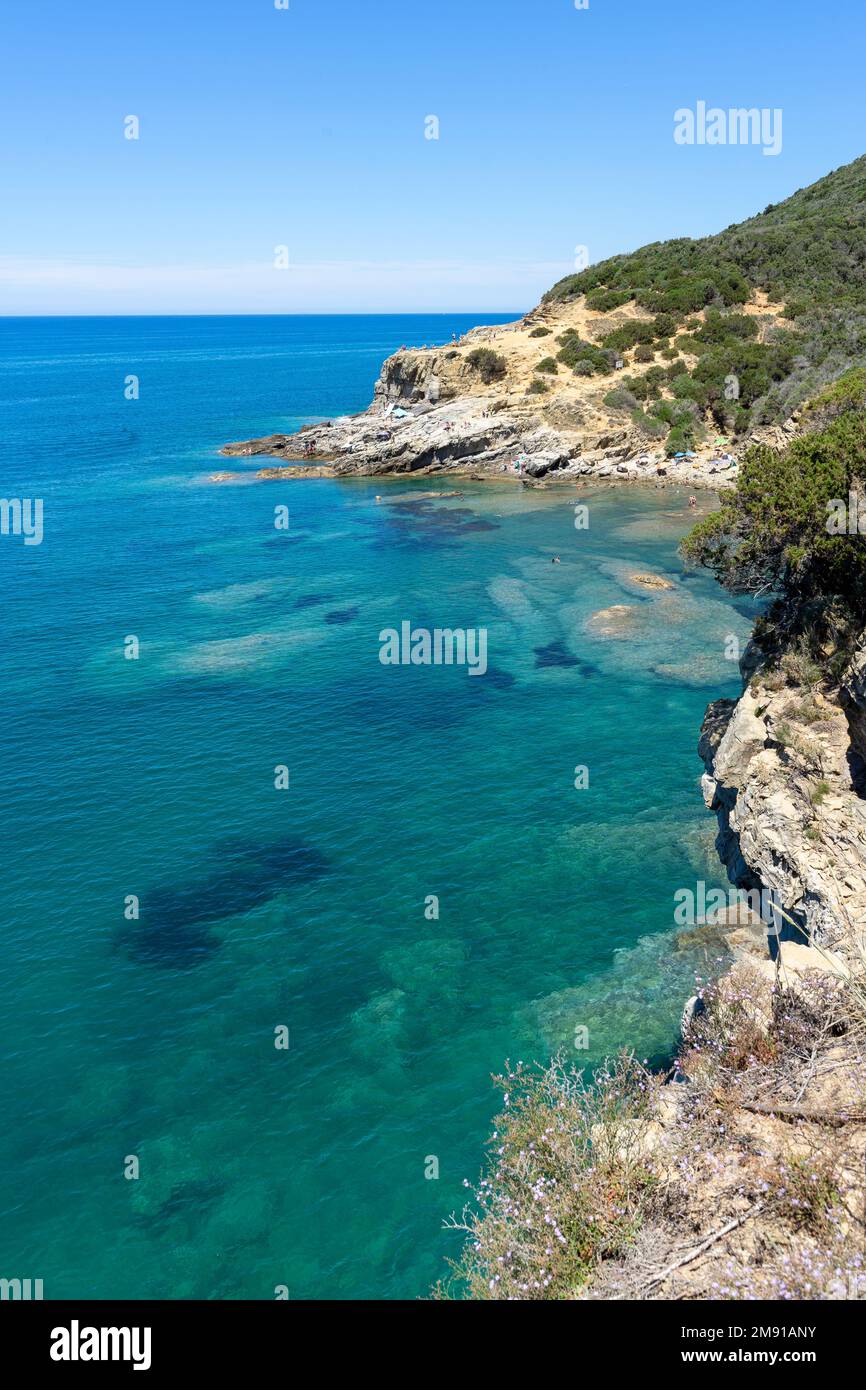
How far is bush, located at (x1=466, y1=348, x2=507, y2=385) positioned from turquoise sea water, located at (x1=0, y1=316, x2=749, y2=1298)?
48.1m

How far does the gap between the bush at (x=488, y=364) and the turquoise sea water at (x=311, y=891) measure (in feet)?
158

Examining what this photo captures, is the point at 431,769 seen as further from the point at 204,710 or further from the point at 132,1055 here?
the point at 132,1055

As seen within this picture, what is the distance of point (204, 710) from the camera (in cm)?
4366

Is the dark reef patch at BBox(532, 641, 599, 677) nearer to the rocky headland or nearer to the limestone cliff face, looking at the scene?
the limestone cliff face

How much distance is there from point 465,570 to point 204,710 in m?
27.9

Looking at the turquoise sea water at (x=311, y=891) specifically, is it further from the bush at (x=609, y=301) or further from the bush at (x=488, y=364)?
the bush at (x=609, y=301)

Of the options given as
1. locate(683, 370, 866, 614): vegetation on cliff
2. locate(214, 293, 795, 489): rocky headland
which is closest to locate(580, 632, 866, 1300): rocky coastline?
locate(683, 370, 866, 614): vegetation on cliff

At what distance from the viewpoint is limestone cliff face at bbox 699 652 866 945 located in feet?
65.9

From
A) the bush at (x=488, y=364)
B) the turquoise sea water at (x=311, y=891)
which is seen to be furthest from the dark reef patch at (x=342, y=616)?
the bush at (x=488, y=364)

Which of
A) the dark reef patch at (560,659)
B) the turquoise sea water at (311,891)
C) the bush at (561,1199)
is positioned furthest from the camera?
the dark reef patch at (560,659)

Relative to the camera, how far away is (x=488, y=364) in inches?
4028

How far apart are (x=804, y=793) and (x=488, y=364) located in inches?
3611

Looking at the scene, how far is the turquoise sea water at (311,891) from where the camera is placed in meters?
19.9

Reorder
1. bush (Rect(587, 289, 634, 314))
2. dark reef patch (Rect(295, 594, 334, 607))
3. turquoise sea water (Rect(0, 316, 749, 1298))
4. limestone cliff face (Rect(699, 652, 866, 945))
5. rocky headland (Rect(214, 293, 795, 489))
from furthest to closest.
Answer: bush (Rect(587, 289, 634, 314)) < rocky headland (Rect(214, 293, 795, 489)) < dark reef patch (Rect(295, 594, 334, 607)) < limestone cliff face (Rect(699, 652, 866, 945)) < turquoise sea water (Rect(0, 316, 749, 1298))
